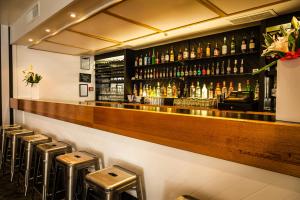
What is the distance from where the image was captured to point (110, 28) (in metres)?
3.08

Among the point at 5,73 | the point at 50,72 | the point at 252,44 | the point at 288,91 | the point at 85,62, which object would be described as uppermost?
the point at 85,62

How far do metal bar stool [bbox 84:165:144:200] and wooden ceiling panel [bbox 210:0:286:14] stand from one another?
1954 millimetres

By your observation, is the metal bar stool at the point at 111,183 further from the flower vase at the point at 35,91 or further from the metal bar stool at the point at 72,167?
the flower vase at the point at 35,91

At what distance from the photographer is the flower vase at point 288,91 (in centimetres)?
91

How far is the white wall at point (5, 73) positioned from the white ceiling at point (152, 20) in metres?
0.74

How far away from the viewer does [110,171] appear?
5.36ft

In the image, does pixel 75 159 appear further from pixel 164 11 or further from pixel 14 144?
pixel 164 11

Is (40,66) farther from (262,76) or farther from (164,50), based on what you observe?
(262,76)

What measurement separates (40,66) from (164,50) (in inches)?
118

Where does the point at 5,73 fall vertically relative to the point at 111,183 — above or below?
above

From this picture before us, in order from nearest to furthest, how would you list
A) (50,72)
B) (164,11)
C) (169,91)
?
(164,11) → (169,91) → (50,72)

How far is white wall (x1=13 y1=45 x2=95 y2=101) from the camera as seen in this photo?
4570 millimetres

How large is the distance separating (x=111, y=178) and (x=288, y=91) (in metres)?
1.25

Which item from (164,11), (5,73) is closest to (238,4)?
(164,11)
